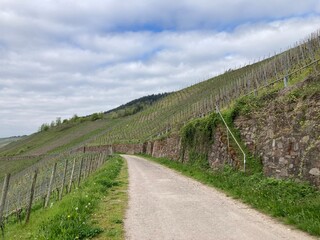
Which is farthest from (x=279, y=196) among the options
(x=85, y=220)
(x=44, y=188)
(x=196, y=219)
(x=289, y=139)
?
(x=44, y=188)

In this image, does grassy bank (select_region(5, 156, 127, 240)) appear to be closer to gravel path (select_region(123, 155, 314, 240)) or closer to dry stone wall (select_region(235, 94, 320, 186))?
gravel path (select_region(123, 155, 314, 240))

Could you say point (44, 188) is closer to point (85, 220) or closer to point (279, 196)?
point (85, 220)

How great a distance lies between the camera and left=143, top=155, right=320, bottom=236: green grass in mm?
8312

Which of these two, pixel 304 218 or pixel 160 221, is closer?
pixel 304 218

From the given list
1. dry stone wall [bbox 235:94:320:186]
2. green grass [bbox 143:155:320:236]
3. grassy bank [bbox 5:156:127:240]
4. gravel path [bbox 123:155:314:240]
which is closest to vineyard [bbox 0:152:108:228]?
grassy bank [bbox 5:156:127:240]

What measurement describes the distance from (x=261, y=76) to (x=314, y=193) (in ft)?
68.3

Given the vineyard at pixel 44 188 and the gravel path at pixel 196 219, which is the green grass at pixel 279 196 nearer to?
the gravel path at pixel 196 219

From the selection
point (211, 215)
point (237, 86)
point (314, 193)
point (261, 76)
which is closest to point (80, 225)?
point (211, 215)

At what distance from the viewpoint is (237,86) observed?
3356 cm

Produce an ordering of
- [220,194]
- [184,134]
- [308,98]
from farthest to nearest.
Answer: [184,134] < [220,194] < [308,98]

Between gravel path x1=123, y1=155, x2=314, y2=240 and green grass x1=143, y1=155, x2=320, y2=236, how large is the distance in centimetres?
30

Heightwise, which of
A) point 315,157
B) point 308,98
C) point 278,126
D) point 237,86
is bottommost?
point 315,157

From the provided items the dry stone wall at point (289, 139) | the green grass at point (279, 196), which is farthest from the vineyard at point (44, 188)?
the dry stone wall at point (289, 139)

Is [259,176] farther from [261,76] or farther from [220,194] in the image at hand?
[261,76]
